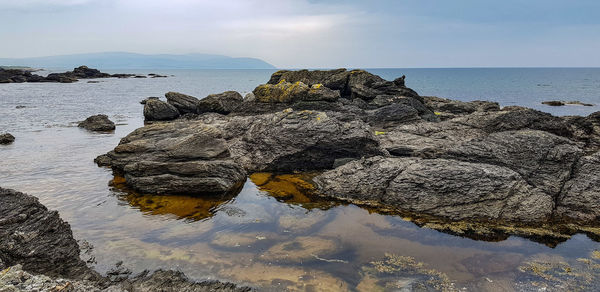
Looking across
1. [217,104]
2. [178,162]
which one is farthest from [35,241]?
[217,104]

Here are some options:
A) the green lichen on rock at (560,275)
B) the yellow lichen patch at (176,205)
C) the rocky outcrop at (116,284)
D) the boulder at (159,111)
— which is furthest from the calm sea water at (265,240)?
the boulder at (159,111)

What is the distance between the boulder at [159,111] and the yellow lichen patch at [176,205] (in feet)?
76.1

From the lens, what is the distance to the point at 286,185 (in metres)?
15.3

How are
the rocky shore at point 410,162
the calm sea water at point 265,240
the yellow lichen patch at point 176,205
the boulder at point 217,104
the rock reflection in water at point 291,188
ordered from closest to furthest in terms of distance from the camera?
the calm sea water at point 265,240
the rocky shore at point 410,162
the yellow lichen patch at point 176,205
the rock reflection in water at point 291,188
the boulder at point 217,104

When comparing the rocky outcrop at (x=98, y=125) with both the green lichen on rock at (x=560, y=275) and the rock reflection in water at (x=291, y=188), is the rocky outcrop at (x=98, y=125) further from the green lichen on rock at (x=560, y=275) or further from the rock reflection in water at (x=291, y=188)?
the green lichen on rock at (x=560, y=275)

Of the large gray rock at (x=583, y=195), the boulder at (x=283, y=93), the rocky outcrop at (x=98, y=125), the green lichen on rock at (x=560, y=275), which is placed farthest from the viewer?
the rocky outcrop at (x=98, y=125)

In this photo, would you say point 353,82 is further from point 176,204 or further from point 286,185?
point 176,204

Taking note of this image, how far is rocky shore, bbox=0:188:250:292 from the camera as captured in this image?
24.5ft

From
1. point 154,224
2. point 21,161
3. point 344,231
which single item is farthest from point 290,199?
point 21,161

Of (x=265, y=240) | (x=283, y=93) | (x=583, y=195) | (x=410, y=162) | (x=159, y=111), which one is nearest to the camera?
(x=265, y=240)

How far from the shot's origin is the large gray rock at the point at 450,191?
11453 millimetres

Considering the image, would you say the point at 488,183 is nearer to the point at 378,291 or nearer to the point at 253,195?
the point at 378,291

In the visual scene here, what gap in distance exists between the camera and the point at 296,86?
96.1 feet

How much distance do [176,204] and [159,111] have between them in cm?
2490
